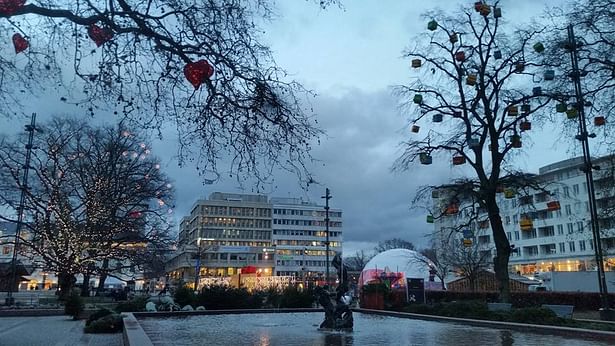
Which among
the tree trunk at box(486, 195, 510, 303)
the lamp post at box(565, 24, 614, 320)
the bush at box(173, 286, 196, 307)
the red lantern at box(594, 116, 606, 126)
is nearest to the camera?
the red lantern at box(594, 116, 606, 126)

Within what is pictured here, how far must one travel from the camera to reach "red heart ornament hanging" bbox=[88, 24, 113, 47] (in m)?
8.29

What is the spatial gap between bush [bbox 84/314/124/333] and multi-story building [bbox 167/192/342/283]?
96.4 m

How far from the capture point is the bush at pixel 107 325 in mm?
16750

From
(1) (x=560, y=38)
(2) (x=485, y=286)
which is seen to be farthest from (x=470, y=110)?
(2) (x=485, y=286)

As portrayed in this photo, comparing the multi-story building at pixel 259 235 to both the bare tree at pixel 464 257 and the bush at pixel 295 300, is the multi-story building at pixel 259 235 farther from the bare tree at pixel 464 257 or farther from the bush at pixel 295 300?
the bush at pixel 295 300

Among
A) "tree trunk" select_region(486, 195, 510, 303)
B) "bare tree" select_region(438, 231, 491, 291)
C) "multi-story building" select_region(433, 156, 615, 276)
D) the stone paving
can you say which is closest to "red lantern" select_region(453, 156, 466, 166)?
"tree trunk" select_region(486, 195, 510, 303)

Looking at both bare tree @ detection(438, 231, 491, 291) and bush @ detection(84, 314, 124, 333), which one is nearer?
bush @ detection(84, 314, 124, 333)

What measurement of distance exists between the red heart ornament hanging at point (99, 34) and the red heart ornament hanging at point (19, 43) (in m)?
0.99

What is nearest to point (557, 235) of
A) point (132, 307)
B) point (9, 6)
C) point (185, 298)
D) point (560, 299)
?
point (560, 299)

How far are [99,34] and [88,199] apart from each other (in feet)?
87.8

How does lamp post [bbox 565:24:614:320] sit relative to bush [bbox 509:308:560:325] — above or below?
above

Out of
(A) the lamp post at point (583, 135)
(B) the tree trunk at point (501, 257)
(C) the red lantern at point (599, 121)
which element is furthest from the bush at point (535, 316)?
(C) the red lantern at point (599, 121)

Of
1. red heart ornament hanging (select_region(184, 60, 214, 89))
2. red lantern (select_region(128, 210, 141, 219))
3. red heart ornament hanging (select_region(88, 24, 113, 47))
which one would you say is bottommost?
red heart ornament hanging (select_region(184, 60, 214, 89))

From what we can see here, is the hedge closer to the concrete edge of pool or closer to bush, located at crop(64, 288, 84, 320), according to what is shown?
the concrete edge of pool
